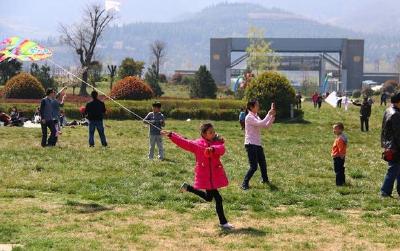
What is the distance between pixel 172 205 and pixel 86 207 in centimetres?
144

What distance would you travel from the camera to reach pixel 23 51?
44.2ft

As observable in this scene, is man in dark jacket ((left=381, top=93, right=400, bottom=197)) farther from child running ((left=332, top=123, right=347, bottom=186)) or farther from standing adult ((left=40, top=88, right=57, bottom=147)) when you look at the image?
standing adult ((left=40, top=88, right=57, bottom=147))

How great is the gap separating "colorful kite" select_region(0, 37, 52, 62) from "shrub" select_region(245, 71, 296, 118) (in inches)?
883

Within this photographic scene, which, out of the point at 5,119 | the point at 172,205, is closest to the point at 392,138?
the point at 172,205

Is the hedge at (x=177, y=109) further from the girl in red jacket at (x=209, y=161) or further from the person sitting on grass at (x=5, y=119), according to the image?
the girl in red jacket at (x=209, y=161)

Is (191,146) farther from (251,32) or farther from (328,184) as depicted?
(251,32)

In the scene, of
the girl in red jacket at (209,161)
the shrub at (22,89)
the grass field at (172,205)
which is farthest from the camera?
the shrub at (22,89)

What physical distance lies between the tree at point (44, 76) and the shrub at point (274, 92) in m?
23.5

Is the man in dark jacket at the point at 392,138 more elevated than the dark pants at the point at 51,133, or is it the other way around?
the man in dark jacket at the point at 392,138

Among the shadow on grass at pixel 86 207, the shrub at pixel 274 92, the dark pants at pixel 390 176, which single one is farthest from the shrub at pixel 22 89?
the dark pants at pixel 390 176

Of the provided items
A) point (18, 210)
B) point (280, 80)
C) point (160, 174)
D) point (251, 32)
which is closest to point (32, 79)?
point (280, 80)

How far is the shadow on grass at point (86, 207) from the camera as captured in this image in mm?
10164

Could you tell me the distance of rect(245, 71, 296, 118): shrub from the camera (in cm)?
3522

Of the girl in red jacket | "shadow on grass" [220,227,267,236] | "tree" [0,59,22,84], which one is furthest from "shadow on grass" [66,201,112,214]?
"tree" [0,59,22,84]
